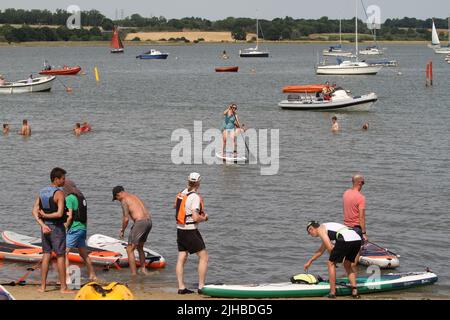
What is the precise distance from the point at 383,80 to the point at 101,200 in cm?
6492

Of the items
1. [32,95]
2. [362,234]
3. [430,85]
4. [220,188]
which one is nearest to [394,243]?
[362,234]

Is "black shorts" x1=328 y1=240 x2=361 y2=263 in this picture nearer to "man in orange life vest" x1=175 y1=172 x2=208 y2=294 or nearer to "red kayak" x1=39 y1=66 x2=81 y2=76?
"man in orange life vest" x1=175 y1=172 x2=208 y2=294

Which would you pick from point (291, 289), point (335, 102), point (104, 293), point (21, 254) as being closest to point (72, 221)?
point (21, 254)

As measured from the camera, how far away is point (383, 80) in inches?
3351

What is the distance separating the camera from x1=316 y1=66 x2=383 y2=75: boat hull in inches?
3344

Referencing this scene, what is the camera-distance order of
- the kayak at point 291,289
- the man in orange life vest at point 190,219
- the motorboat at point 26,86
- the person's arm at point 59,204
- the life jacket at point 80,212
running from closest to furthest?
the person's arm at point 59,204, the man in orange life vest at point 190,219, the kayak at point 291,289, the life jacket at point 80,212, the motorboat at point 26,86

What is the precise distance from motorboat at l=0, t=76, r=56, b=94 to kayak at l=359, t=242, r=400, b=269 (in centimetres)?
4579

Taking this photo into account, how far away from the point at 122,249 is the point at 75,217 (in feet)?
8.30

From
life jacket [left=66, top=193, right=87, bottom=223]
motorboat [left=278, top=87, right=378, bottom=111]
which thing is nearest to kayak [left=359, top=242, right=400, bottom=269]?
life jacket [left=66, top=193, right=87, bottom=223]

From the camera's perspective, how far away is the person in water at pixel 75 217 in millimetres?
13828

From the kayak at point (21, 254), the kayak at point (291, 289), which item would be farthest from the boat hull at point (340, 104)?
the kayak at point (291, 289)

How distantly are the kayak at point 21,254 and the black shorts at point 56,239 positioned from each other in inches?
115

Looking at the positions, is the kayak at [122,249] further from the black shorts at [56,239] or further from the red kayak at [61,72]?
the red kayak at [61,72]

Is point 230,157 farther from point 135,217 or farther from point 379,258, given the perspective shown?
point 135,217
